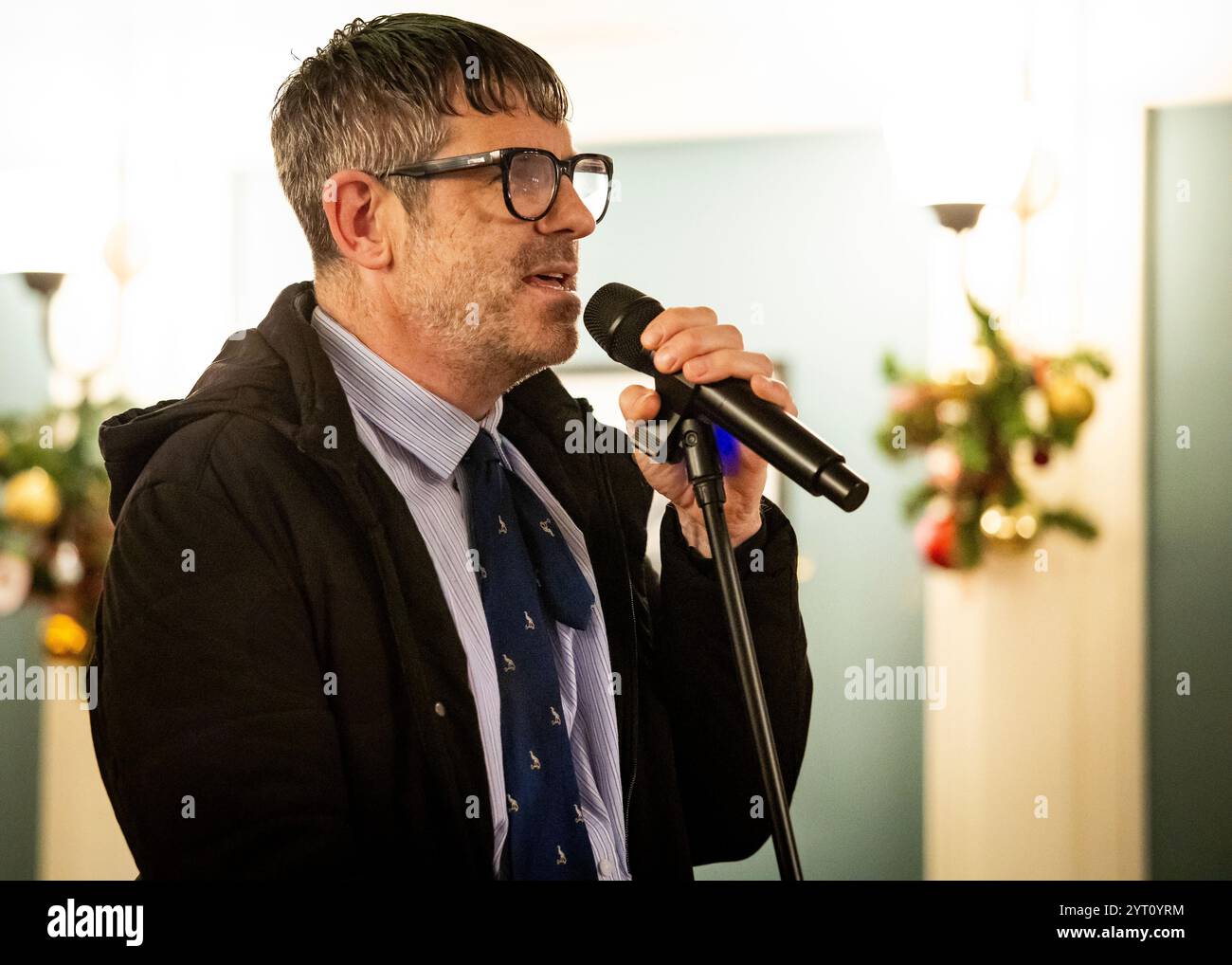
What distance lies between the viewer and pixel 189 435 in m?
0.94

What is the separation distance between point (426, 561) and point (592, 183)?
406mm

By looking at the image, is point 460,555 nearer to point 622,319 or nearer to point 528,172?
point 622,319

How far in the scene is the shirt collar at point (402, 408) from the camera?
1.06 m

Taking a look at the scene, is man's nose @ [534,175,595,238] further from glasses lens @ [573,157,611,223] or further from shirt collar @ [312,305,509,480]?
shirt collar @ [312,305,509,480]

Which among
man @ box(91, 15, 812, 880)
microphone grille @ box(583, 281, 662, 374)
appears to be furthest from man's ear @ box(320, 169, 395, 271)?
microphone grille @ box(583, 281, 662, 374)

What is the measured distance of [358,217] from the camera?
1.15 metres

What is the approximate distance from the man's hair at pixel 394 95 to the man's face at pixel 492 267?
0.02 meters

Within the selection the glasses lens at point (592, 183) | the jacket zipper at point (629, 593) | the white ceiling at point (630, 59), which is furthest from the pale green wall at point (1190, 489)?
the glasses lens at point (592, 183)

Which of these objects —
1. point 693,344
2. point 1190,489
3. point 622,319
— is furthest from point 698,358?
point 1190,489

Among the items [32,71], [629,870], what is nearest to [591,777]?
[629,870]

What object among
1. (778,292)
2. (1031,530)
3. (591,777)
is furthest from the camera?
(778,292)

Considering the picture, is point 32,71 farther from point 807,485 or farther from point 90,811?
point 807,485

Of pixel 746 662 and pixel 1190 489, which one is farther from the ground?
pixel 1190 489

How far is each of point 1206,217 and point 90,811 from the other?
105 inches
